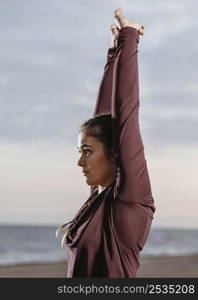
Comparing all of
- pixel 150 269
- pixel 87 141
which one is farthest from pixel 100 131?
pixel 150 269

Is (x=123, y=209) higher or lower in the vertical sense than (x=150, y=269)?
higher

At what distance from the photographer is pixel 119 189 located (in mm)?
1032

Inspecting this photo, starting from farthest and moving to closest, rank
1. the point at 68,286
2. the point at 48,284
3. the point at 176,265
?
the point at 176,265, the point at 48,284, the point at 68,286

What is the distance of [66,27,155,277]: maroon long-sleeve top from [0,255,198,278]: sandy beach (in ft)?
17.7

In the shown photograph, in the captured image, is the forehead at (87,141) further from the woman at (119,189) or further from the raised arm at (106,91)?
the raised arm at (106,91)

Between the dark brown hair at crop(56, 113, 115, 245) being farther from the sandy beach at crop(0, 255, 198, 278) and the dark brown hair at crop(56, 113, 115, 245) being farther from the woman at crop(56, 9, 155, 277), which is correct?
the sandy beach at crop(0, 255, 198, 278)

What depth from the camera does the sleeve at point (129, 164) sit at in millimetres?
1022

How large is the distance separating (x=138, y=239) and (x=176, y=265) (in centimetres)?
647

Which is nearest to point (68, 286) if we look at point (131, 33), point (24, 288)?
point (24, 288)

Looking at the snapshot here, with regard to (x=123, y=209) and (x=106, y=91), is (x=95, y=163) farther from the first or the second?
(x=106, y=91)

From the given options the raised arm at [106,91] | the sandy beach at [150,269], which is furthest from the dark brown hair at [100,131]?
the sandy beach at [150,269]

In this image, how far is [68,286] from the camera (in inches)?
46.8

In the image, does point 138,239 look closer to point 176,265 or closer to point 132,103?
point 132,103

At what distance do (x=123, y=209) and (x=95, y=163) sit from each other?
11 centimetres
